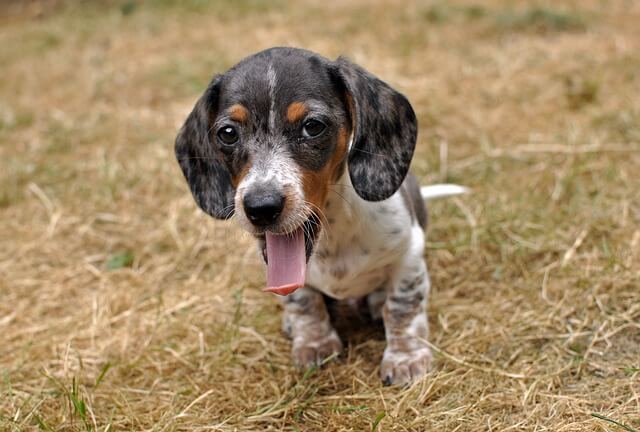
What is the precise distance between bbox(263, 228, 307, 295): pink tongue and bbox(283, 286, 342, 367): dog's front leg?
Answer: 2.45 ft

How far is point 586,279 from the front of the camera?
14.8 feet

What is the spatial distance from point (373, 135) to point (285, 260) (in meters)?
0.75

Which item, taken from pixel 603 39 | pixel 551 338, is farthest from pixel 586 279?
pixel 603 39

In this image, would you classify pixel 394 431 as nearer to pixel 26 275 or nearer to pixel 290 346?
pixel 290 346

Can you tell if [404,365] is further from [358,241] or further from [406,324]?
[358,241]

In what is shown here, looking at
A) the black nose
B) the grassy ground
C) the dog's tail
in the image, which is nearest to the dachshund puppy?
the black nose

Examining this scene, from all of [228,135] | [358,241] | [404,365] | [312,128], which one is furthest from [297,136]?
[404,365]

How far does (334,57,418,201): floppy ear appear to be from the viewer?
366cm

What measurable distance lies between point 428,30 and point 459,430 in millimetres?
6916

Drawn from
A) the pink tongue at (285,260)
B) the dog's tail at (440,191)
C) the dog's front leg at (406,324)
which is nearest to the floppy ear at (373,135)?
the pink tongue at (285,260)

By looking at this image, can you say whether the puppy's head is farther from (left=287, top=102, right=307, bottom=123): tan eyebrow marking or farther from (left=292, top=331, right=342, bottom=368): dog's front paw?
(left=292, top=331, right=342, bottom=368): dog's front paw

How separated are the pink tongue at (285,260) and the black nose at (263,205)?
0.26 m

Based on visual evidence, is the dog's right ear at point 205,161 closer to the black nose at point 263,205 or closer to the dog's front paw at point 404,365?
the black nose at point 263,205

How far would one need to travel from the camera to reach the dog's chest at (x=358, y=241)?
12.9ft
